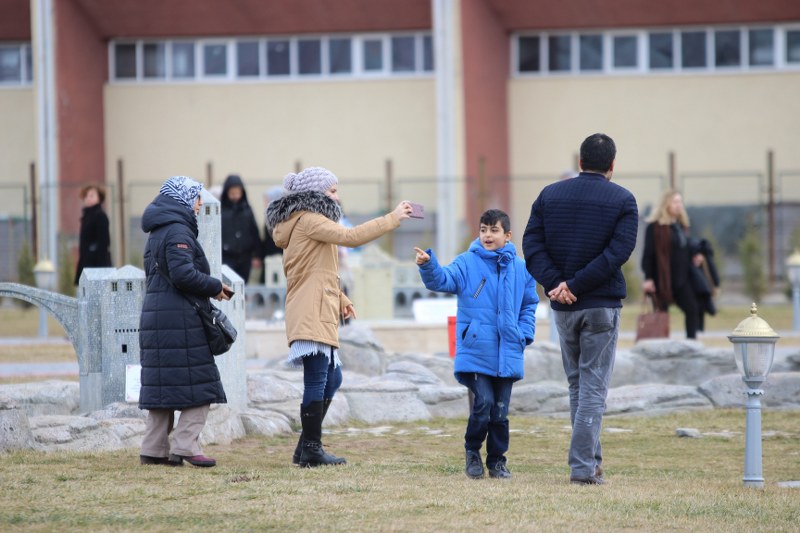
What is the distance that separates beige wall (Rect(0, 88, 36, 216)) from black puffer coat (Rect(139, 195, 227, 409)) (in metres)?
24.0

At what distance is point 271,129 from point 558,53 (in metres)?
6.51

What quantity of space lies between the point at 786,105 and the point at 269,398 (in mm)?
21924

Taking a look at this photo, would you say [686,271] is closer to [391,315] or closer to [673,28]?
[391,315]

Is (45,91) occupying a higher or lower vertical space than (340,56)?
lower

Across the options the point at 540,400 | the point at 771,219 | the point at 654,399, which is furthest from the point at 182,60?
the point at 654,399

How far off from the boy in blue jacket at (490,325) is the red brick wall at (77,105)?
69.3 feet

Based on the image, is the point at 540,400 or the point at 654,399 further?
the point at 654,399

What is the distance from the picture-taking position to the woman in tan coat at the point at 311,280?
303 inches

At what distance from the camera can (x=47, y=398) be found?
33.2ft

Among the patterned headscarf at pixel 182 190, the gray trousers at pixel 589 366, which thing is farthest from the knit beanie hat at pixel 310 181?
the gray trousers at pixel 589 366

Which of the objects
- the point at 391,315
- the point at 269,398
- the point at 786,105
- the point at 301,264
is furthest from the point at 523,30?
the point at 301,264

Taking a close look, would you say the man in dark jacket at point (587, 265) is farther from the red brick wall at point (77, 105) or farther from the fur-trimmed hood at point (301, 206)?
the red brick wall at point (77, 105)

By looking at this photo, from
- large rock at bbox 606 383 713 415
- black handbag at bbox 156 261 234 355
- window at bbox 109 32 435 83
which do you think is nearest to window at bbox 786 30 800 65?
window at bbox 109 32 435 83

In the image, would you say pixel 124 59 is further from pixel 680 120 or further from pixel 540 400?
pixel 540 400
